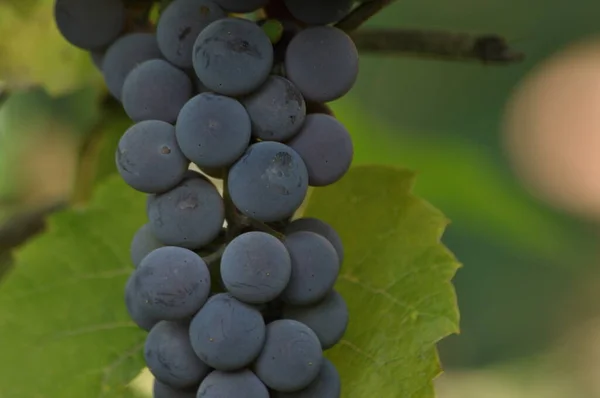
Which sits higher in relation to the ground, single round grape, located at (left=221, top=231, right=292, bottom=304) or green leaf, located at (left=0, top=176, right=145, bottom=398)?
single round grape, located at (left=221, top=231, right=292, bottom=304)

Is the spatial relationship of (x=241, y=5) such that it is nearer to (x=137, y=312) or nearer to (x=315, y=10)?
(x=315, y=10)

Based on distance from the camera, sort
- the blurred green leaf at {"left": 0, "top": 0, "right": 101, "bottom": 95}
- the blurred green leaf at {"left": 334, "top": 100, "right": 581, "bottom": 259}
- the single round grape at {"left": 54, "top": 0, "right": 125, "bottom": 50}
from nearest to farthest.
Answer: the single round grape at {"left": 54, "top": 0, "right": 125, "bottom": 50}, the blurred green leaf at {"left": 0, "top": 0, "right": 101, "bottom": 95}, the blurred green leaf at {"left": 334, "top": 100, "right": 581, "bottom": 259}

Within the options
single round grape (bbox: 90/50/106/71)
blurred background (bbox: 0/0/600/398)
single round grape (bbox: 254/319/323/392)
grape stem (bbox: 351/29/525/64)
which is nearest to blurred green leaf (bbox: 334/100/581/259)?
blurred background (bbox: 0/0/600/398)

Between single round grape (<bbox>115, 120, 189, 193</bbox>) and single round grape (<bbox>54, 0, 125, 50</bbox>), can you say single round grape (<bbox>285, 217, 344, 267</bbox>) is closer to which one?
single round grape (<bbox>115, 120, 189, 193</bbox>)

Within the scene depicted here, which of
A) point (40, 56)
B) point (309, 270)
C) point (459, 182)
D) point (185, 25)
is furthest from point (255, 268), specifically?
point (459, 182)

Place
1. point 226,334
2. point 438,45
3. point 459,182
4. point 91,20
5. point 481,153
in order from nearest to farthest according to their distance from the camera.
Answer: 1. point 226,334
2. point 91,20
3. point 438,45
4. point 459,182
5. point 481,153

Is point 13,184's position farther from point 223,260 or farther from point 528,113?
point 528,113

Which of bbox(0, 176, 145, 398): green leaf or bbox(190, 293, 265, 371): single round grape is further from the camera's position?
bbox(0, 176, 145, 398): green leaf

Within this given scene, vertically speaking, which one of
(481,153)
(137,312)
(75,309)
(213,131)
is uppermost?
(213,131)

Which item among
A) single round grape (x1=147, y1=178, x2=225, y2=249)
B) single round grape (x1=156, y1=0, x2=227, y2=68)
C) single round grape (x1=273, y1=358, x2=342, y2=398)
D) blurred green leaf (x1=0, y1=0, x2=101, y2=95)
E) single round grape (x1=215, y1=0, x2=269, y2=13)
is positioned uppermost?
single round grape (x1=215, y1=0, x2=269, y2=13)
